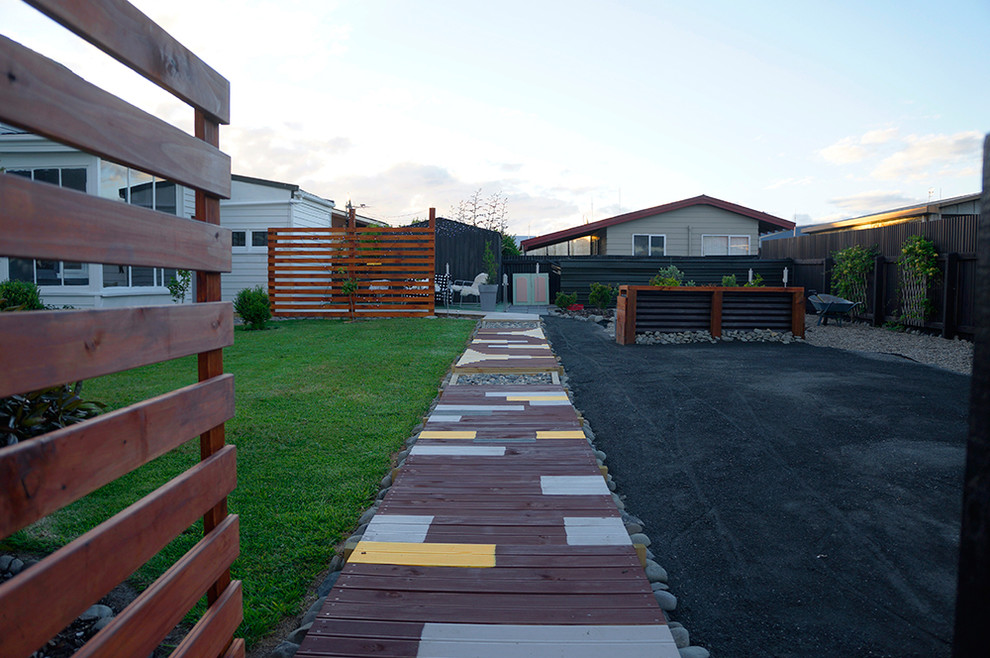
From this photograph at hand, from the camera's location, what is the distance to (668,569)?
9.08ft

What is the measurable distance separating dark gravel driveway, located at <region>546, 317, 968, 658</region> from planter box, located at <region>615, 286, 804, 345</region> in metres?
3.51

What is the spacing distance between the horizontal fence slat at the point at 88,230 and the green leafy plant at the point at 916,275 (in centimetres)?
1276

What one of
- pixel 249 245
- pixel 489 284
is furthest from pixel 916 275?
pixel 249 245

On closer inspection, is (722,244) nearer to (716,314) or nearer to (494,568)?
(716,314)

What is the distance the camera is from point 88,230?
45.5 inches

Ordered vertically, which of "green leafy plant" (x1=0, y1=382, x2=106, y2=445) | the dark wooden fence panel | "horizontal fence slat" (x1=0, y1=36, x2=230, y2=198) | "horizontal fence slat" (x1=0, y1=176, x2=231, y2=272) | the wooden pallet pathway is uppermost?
the dark wooden fence panel

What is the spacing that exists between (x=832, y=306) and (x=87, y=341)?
14.4 meters

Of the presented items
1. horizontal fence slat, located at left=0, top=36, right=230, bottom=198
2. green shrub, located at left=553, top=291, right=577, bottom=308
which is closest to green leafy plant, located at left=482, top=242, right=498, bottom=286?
green shrub, located at left=553, top=291, right=577, bottom=308

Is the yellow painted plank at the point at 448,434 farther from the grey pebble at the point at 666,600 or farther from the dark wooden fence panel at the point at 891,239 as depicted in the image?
the dark wooden fence panel at the point at 891,239

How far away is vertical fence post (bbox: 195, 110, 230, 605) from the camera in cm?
181

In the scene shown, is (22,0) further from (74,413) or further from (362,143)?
(362,143)

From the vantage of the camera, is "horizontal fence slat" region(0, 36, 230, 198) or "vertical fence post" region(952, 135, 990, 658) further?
"horizontal fence slat" region(0, 36, 230, 198)

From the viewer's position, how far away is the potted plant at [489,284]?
16.5 meters

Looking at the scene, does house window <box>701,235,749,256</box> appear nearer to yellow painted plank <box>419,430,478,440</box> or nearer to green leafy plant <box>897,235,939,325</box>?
green leafy plant <box>897,235,939,325</box>
